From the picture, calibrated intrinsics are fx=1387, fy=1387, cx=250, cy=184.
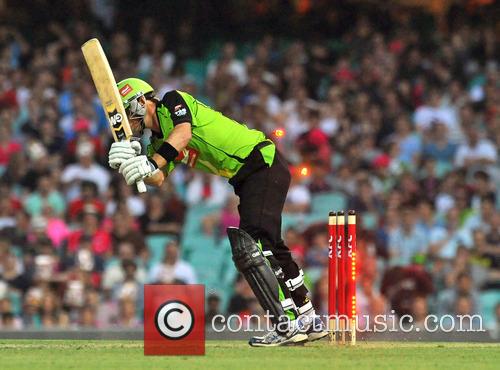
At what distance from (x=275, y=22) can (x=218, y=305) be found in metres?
5.84

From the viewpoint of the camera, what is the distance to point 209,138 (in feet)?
29.7

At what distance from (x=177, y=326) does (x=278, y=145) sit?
23.3 ft

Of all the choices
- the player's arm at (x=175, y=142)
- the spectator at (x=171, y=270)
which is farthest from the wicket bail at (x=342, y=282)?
the spectator at (x=171, y=270)

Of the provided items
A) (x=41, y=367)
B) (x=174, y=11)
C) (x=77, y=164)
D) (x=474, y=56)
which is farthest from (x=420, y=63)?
(x=41, y=367)

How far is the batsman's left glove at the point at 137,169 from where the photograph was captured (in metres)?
8.68

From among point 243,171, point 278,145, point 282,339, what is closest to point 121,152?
point 243,171

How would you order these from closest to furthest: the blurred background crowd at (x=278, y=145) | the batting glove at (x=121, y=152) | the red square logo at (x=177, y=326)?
the red square logo at (x=177, y=326) < the batting glove at (x=121, y=152) < the blurred background crowd at (x=278, y=145)

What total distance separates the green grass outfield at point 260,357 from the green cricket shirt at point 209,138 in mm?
1231

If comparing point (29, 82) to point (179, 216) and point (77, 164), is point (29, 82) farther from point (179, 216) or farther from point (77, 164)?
point (179, 216)

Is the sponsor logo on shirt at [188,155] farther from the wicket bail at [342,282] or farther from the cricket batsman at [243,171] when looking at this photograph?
the wicket bail at [342,282]

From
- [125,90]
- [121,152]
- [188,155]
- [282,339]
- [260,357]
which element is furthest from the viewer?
[188,155]

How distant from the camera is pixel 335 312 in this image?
368 inches

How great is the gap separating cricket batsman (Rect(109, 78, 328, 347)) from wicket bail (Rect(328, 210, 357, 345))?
13cm

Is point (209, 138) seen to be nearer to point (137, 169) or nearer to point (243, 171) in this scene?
point (243, 171)
